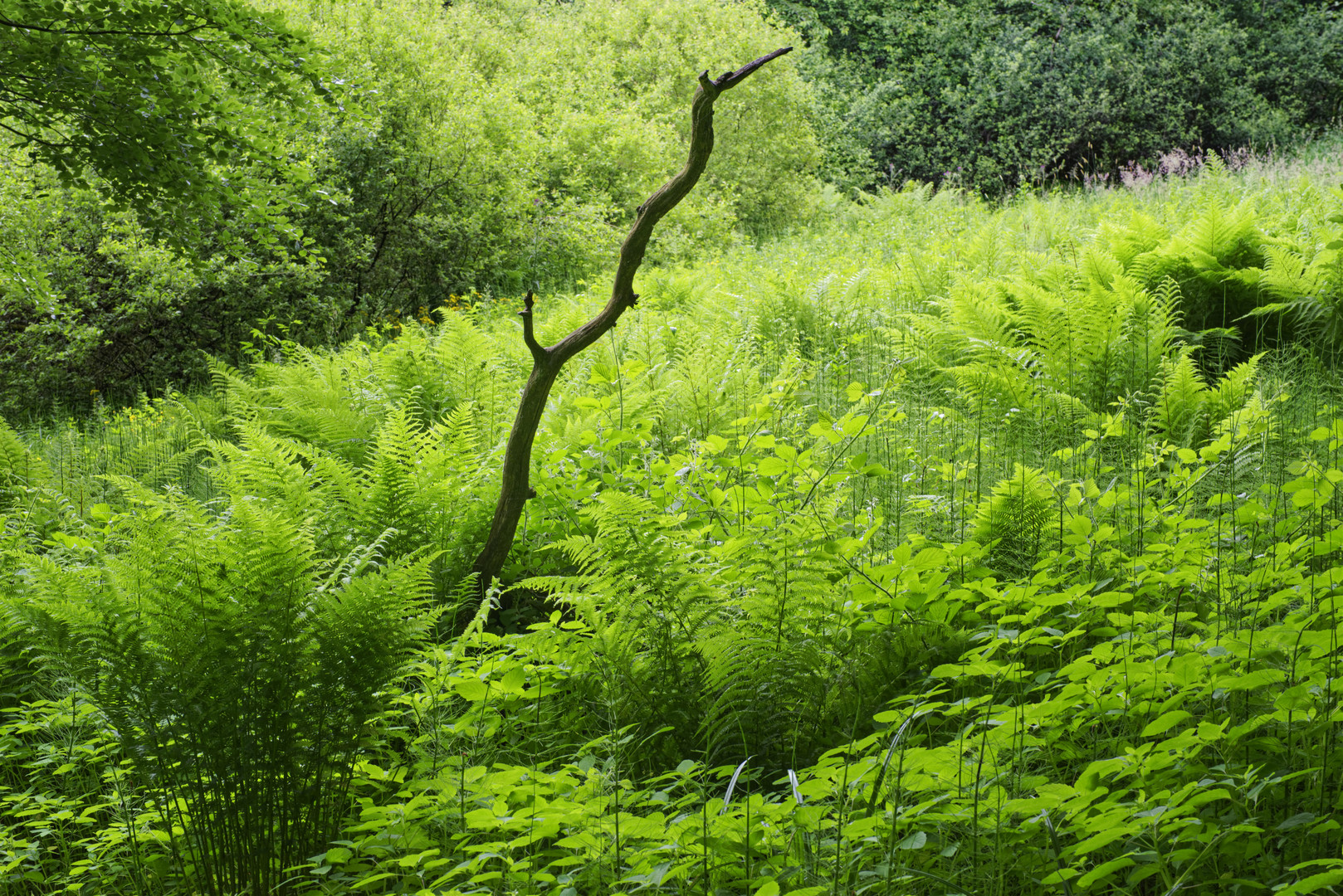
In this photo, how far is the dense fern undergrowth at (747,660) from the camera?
1444 mm

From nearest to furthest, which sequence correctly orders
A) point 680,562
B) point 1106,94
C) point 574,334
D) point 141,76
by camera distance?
1. point 680,562
2. point 574,334
3. point 141,76
4. point 1106,94

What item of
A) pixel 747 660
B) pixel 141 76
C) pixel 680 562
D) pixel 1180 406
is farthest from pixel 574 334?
pixel 141 76

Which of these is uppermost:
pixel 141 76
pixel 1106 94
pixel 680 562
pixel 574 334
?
pixel 1106 94

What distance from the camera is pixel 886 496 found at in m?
3.01

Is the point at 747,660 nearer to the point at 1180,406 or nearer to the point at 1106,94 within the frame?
the point at 1180,406

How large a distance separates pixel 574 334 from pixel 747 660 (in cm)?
113

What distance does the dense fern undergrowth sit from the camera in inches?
56.9

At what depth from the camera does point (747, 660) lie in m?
2.05

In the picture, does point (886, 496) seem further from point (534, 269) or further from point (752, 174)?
point (752, 174)

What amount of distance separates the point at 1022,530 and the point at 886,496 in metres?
0.62

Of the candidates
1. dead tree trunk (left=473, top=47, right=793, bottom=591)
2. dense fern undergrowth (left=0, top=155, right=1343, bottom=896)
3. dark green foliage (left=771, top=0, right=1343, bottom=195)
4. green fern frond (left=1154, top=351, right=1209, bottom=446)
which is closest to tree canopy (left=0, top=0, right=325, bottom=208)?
dense fern undergrowth (left=0, top=155, right=1343, bottom=896)

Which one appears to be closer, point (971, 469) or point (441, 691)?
point (441, 691)

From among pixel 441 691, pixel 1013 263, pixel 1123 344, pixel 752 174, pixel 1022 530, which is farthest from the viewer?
pixel 752 174

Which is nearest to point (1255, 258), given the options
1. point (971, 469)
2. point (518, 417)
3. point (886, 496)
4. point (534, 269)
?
point (971, 469)
